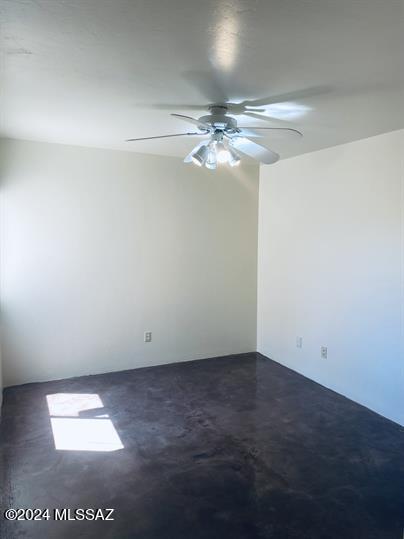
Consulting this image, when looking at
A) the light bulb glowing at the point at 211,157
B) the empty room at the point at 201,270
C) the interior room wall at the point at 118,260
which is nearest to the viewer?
the empty room at the point at 201,270

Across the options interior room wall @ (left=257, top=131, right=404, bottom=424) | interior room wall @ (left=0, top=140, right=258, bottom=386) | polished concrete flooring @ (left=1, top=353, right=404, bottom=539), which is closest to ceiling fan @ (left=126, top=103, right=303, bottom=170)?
interior room wall @ (left=257, top=131, right=404, bottom=424)

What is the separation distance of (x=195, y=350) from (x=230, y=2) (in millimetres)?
3775

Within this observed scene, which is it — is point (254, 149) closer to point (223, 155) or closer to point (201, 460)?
point (223, 155)

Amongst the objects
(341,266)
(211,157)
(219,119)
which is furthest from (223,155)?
(341,266)

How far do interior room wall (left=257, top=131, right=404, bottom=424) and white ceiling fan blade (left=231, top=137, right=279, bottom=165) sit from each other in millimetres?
1129

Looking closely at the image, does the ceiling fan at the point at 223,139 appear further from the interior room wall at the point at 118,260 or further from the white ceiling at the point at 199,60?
the interior room wall at the point at 118,260

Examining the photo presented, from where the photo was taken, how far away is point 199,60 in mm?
1920

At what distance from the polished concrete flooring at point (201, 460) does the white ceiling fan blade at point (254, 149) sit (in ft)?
6.80

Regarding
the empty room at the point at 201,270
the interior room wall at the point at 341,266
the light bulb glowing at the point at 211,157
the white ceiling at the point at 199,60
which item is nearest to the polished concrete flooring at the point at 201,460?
the empty room at the point at 201,270

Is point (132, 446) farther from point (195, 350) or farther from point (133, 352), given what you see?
point (195, 350)

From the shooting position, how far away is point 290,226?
14.3ft

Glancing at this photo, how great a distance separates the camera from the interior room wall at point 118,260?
3.76m

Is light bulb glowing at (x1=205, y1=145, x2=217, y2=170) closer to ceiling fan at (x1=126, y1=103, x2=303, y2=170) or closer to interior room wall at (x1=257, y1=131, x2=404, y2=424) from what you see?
ceiling fan at (x1=126, y1=103, x2=303, y2=170)

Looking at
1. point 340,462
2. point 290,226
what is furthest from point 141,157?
point 340,462
